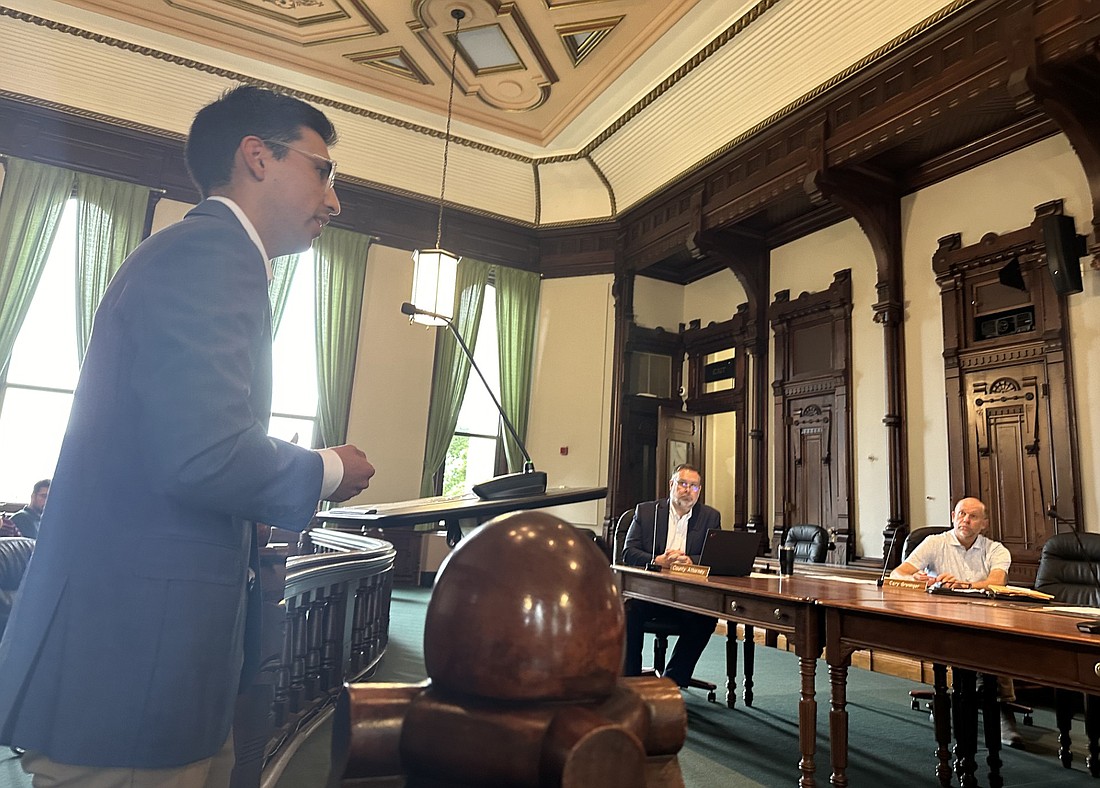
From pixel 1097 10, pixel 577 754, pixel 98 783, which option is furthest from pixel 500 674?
pixel 1097 10

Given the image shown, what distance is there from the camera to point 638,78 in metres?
6.63

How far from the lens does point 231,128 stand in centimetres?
97

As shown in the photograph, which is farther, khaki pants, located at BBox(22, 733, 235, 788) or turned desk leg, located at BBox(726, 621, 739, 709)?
turned desk leg, located at BBox(726, 621, 739, 709)

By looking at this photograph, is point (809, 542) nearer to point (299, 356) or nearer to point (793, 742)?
point (793, 742)

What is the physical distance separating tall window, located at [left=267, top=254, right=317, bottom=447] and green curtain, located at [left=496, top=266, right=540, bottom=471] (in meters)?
2.09

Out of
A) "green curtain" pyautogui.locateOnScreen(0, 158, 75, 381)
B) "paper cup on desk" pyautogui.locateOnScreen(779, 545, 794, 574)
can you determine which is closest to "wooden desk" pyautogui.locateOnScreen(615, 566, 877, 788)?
"paper cup on desk" pyautogui.locateOnScreen(779, 545, 794, 574)

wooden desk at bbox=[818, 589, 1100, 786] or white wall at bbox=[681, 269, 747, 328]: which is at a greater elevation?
white wall at bbox=[681, 269, 747, 328]

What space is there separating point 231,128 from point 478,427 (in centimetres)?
762

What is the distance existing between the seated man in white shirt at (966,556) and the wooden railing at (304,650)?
2644 millimetres

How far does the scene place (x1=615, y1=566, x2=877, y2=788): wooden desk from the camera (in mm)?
2535

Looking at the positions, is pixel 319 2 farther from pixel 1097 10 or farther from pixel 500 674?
pixel 500 674

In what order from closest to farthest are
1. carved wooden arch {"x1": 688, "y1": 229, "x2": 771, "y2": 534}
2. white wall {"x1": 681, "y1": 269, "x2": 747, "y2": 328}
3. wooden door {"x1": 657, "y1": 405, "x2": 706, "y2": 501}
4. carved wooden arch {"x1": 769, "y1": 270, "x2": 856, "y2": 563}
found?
carved wooden arch {"x1": 769, "y1": 270, "x2": 856, "y2": 563} < carved wooden arch {"x1": 688, "y1": 229, "x2": 771, "y2": 534} < wooden door {"x1": 657, "y1": 405, "x2": 706, "y2": 501} < white wall {"x1": 681, "y1": 269, "x2": 747, "y2": 328}

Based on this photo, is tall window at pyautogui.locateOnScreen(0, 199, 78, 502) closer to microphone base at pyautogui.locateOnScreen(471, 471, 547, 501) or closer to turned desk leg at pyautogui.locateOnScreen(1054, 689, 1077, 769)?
microphone base at pyautogui.locateOnScreen(471, 471, 547, 501)

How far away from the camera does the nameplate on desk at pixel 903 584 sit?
337cm
